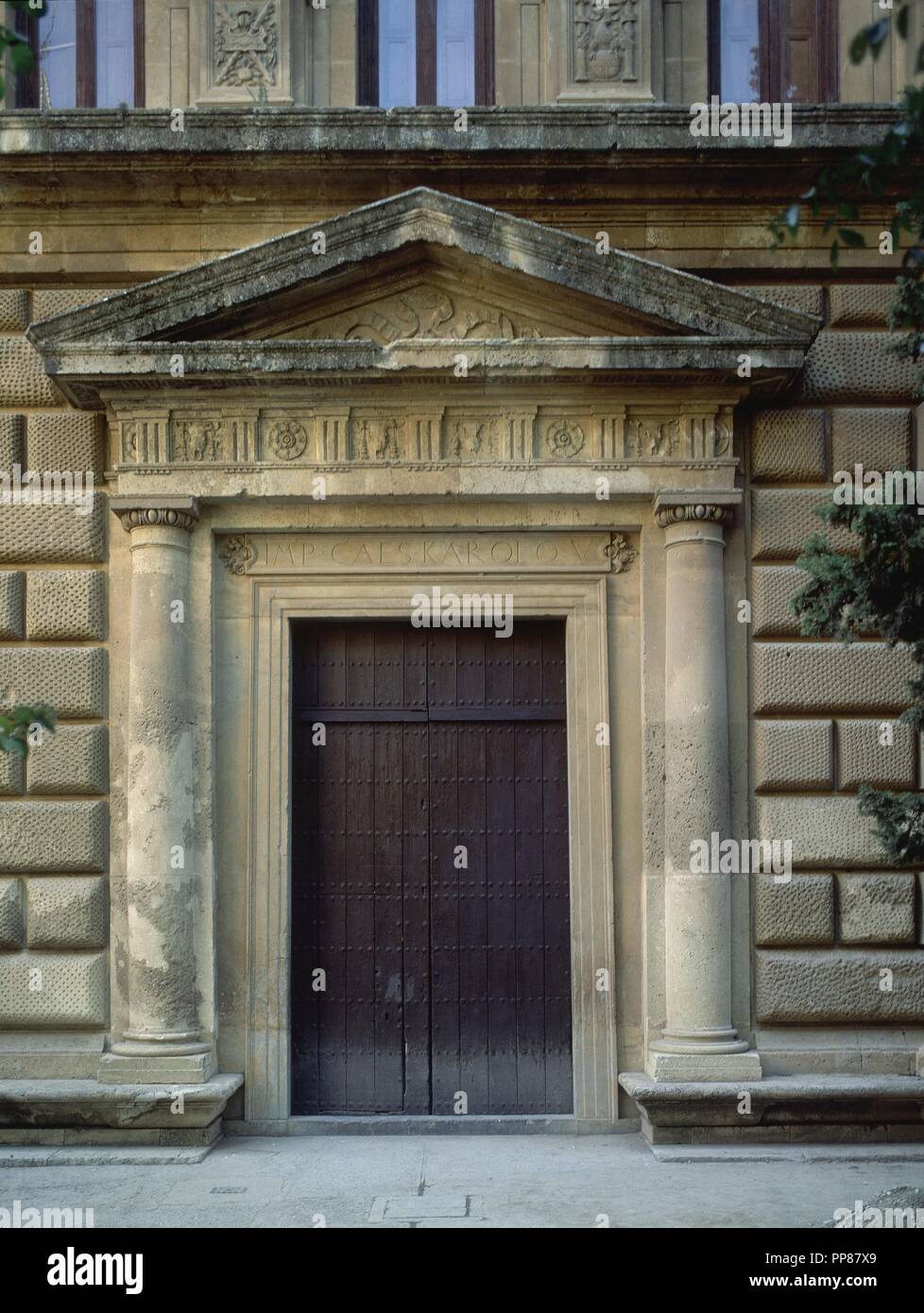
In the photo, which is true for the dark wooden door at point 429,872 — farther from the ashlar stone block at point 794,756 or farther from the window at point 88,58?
the window at point 88,58

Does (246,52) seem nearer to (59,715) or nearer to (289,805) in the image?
(59,715)

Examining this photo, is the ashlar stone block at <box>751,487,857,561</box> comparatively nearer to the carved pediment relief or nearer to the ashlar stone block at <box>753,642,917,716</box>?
the ashlar stone block at <box>753,642,917,716</box>

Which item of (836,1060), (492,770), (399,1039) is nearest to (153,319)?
(492,770)

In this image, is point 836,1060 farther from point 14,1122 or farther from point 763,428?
point 14,1122

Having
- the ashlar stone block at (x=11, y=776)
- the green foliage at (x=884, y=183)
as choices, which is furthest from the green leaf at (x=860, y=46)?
the ashlar stone block at (x=11, y=776)

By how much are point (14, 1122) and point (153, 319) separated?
4.79 meters

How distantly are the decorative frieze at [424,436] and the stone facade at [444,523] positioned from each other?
2 centimetres

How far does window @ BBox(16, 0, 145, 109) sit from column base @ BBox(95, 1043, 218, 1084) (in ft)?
20.1

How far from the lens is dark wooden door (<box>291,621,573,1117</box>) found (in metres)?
9.20

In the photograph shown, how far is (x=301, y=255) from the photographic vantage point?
28.5 feet

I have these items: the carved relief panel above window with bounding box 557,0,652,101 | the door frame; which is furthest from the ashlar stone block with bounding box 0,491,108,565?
the carved relief panel above window with bounding box 557,0,652,101

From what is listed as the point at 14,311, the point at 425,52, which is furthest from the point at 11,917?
the point at 425,52

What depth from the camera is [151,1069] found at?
855cm

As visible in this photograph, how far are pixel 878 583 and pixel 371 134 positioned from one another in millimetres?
4403
